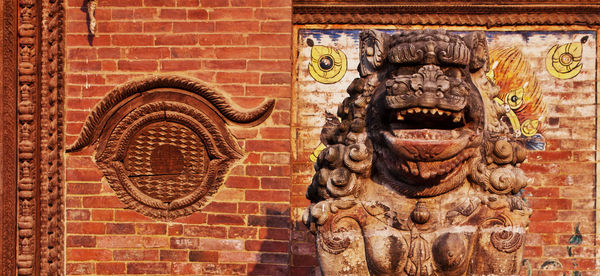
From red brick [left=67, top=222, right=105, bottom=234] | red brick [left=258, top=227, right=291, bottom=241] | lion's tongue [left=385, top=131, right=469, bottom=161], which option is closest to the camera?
lion's tongue [left=385, top=131, right=469, bottom=161]

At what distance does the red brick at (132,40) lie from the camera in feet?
22.7

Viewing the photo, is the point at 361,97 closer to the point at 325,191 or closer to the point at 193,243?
the point at 325,191

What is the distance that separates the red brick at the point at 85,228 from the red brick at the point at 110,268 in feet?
0.91

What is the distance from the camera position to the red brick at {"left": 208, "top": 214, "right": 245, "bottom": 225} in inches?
269

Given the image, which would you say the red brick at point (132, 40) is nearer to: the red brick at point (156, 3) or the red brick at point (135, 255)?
the red brick at point (156, 3)

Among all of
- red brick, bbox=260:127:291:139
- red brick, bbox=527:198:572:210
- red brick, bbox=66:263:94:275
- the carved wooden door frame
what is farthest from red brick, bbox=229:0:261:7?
red brick, bbox=527:198:572:210

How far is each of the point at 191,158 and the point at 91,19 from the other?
4.64ft

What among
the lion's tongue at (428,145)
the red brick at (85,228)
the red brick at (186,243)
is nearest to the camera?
the lion's tongue at (428,145)

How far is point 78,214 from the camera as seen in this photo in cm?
Answer: 700

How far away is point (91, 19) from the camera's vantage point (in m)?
6.89

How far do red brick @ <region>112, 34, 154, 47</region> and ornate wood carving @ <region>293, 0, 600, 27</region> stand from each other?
4.09 ft

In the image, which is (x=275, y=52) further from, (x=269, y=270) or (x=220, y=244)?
(x=269, y=270)

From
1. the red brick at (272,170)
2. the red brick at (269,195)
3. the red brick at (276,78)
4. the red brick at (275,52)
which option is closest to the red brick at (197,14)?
the red brick at (275,52)

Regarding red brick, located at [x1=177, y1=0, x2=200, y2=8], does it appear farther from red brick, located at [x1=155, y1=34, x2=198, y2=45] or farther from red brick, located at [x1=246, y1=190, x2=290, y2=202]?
red brick, located at [x1=246, y1=190, x2=290, y2=202]
